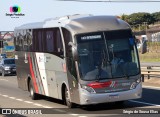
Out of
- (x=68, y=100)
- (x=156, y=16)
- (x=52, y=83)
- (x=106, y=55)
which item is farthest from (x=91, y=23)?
(x=156, y=16)

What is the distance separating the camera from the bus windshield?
640 inches

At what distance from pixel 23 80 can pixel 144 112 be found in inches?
398

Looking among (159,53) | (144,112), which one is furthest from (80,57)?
(159,53)

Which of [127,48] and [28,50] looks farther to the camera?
[28,50]

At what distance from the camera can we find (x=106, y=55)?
16453 mm

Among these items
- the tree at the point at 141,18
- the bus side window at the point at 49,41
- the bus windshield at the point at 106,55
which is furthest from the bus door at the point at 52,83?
the tree at the point at 141,18

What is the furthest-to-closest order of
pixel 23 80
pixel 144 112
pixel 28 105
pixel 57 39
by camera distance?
pixel 23 80 < pixel 28 105 < pixel 57 39 < pixel 144 112

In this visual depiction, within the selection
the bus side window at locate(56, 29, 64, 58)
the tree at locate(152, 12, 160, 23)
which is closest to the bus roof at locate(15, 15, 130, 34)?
the bus side window at locate(56, 29, 64, 58)

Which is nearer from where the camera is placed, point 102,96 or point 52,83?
point 102,96

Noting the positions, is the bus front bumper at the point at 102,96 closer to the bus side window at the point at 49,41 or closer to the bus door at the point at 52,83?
the bus door at the point at 52,83

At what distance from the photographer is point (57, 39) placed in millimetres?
18203

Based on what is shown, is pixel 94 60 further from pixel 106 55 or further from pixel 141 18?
pixel 141 18

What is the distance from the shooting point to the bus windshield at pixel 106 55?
53.4 ft

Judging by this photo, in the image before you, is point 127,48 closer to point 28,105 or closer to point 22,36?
point 28,105
